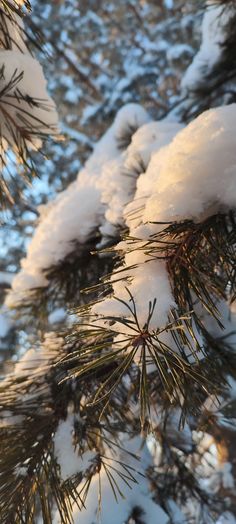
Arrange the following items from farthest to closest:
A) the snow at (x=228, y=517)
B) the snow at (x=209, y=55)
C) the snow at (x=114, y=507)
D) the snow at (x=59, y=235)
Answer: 1. the snow at (x=228, y=517)
2. the snow at (x=209, y=55)
3. the snow at (x=59, y=235)
4. the snow at (x=114, y=507)

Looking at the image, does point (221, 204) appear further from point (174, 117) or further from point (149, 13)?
point (149, 13)

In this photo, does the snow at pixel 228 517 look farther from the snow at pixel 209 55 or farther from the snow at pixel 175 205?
the snow at pixel 209 55

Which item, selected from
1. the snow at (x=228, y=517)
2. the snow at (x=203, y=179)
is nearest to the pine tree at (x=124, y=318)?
the snow at (x=203, y=179)

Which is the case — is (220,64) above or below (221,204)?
above

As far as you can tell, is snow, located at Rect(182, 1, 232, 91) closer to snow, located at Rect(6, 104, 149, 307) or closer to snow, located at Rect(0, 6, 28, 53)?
snow, located at Rect(6, 104, 149, 307)

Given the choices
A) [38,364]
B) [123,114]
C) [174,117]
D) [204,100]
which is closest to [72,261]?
[38,364]

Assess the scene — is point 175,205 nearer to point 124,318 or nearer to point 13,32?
point 124,318

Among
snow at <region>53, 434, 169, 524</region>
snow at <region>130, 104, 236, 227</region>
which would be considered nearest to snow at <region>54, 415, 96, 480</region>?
snow at <region>53, 434, 169, 524</region>

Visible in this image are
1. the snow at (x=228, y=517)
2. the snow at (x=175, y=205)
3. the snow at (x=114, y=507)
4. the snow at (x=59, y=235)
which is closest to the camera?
the snow at (x=175, y=205)
